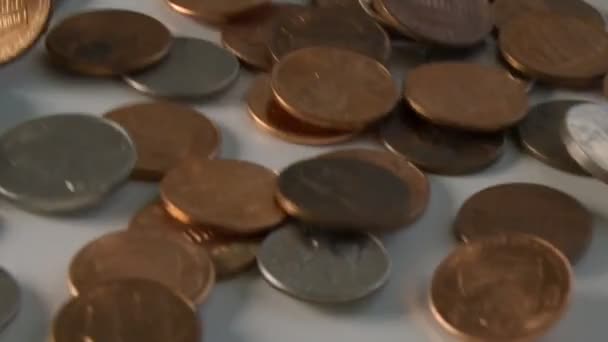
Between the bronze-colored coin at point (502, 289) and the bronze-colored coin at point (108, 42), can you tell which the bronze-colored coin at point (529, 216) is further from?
the bronze-colored coin at point (108, 42)

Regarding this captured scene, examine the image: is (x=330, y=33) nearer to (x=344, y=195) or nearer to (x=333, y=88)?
(x=333, y=88)

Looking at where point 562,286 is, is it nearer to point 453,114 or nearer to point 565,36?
point 453,114

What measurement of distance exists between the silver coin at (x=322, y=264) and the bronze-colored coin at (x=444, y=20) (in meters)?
0.27

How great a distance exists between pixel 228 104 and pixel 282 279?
0.24 meters

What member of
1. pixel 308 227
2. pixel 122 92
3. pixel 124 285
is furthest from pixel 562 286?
pixel 122 92

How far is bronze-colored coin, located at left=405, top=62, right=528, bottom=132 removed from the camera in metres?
0.79


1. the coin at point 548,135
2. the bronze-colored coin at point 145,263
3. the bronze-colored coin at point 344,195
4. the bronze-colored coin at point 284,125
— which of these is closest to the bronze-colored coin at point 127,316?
the bronze-colored coin at point 145,263

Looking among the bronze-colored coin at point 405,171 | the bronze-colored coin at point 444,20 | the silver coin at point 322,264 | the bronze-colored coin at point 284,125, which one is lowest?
the bronze-colored coin at point 284,125

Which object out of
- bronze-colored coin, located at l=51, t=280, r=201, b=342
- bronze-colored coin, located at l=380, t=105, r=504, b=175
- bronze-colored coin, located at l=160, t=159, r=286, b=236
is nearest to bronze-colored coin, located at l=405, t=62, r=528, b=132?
bronze-colored coin, located at l=380, t=105, r=504, b=175

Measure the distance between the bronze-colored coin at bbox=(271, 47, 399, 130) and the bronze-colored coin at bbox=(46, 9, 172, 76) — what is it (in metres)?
0.11

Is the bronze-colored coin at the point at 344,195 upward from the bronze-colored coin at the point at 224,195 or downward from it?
upward

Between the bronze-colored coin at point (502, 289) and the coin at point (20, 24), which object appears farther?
the coin at point (20, 24)

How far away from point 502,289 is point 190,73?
0.34 m

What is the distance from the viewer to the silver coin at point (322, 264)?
0.63 metres
